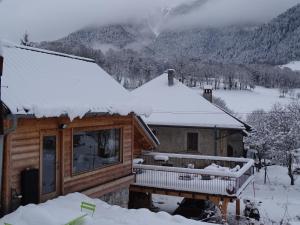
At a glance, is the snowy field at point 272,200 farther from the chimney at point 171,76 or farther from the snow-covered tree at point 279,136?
the chimney at point 171,76

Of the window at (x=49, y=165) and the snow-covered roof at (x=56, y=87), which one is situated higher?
the snow-covered roof at (x=56, y=87)

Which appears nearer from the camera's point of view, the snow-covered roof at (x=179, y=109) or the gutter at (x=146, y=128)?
the gutter at (x=146, y=128)

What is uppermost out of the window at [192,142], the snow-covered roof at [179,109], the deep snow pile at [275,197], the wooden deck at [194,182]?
the snow-covered roof at [179,109]

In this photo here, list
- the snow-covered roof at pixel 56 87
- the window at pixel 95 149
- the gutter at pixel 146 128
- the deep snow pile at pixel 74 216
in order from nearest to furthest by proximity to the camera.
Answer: the deep snow pile at pixel 74 216 < the snow-covered roof at pixel 56 87 < the window at pixel 95 149 < the gutter at pixel 146 128

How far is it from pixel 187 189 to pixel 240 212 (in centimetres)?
437

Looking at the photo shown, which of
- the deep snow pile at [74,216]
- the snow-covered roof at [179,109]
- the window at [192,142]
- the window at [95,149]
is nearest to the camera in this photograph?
the deep snow pile at [74,216]

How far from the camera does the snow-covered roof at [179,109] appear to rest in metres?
27.2

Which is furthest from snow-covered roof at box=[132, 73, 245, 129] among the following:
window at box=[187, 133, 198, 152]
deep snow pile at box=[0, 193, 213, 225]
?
deep snow pile at box=[0, 193, 213, 225]

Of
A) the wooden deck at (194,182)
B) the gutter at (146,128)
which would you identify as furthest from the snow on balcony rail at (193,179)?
the gutter at (146,128)

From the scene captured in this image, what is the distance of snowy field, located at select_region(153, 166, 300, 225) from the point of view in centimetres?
1918

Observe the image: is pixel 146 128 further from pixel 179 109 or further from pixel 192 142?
pixel 179 109

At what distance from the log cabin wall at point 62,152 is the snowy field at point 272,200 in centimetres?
606

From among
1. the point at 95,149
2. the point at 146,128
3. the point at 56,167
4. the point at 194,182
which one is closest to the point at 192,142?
the point at 146,128

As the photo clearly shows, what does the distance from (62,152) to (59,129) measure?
2.20 ft
